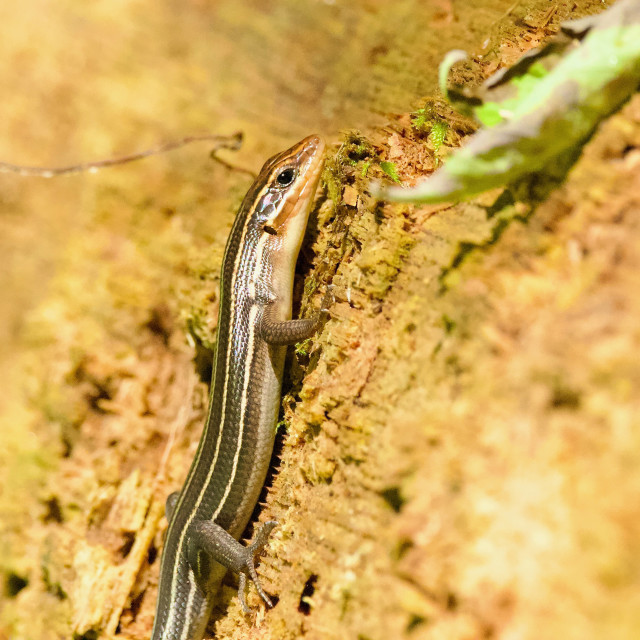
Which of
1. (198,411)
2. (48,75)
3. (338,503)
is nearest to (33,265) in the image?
(48,75)

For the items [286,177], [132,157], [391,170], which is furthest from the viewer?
[132,157]

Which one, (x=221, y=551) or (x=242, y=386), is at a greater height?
(x=242, y=386)

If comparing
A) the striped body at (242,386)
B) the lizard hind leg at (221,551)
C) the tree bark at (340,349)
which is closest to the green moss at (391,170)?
the tree bark at (340,349)

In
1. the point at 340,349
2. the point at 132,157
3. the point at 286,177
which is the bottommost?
the point at 340,349

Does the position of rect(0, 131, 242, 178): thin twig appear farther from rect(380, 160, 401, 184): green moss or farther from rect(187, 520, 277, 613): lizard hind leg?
rect(187, 520, 277, 613): lizard hind leg

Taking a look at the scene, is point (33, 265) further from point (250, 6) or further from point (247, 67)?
point (250, 6)

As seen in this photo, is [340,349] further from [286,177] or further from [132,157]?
[132,157]

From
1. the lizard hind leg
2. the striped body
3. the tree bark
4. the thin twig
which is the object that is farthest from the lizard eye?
the lizard hind leg

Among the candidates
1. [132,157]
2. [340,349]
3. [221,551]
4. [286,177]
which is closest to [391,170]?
[286,177]
